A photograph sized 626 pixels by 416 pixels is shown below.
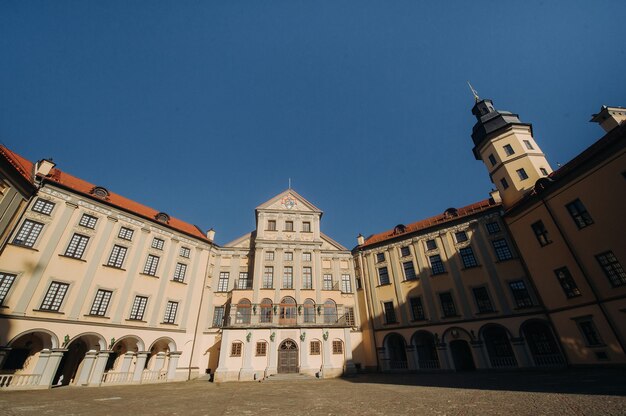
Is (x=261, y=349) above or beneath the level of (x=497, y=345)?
above

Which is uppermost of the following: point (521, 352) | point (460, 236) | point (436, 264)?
point (460, 236)

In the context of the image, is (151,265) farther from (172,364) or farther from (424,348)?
(424,348)

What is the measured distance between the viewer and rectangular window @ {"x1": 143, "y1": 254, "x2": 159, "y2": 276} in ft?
82.1

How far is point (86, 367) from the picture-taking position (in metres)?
19.6

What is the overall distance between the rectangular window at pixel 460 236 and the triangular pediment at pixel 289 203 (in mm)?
15684

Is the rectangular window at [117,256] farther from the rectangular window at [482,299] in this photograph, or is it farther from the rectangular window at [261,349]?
the rectangular window at [482,299]

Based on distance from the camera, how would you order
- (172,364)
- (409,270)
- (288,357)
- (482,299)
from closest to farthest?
(172,364) < (482,299) < (288,357) < (409,270)

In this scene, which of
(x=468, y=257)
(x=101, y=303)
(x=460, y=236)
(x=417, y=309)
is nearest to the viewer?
(x=101, y=303)

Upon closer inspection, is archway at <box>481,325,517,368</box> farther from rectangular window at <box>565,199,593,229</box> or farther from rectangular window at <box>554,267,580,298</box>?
rectangular window at <box>565,199,593,229</box>

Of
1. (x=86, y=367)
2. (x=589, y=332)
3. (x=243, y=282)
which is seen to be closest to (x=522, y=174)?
(x=589, y=332)

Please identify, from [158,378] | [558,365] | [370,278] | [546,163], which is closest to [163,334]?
[158,378]

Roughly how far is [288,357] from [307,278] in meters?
8.08

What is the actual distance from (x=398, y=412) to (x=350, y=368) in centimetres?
1831

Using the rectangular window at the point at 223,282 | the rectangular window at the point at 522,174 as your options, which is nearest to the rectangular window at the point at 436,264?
the rectangular window at the point at 522,174
